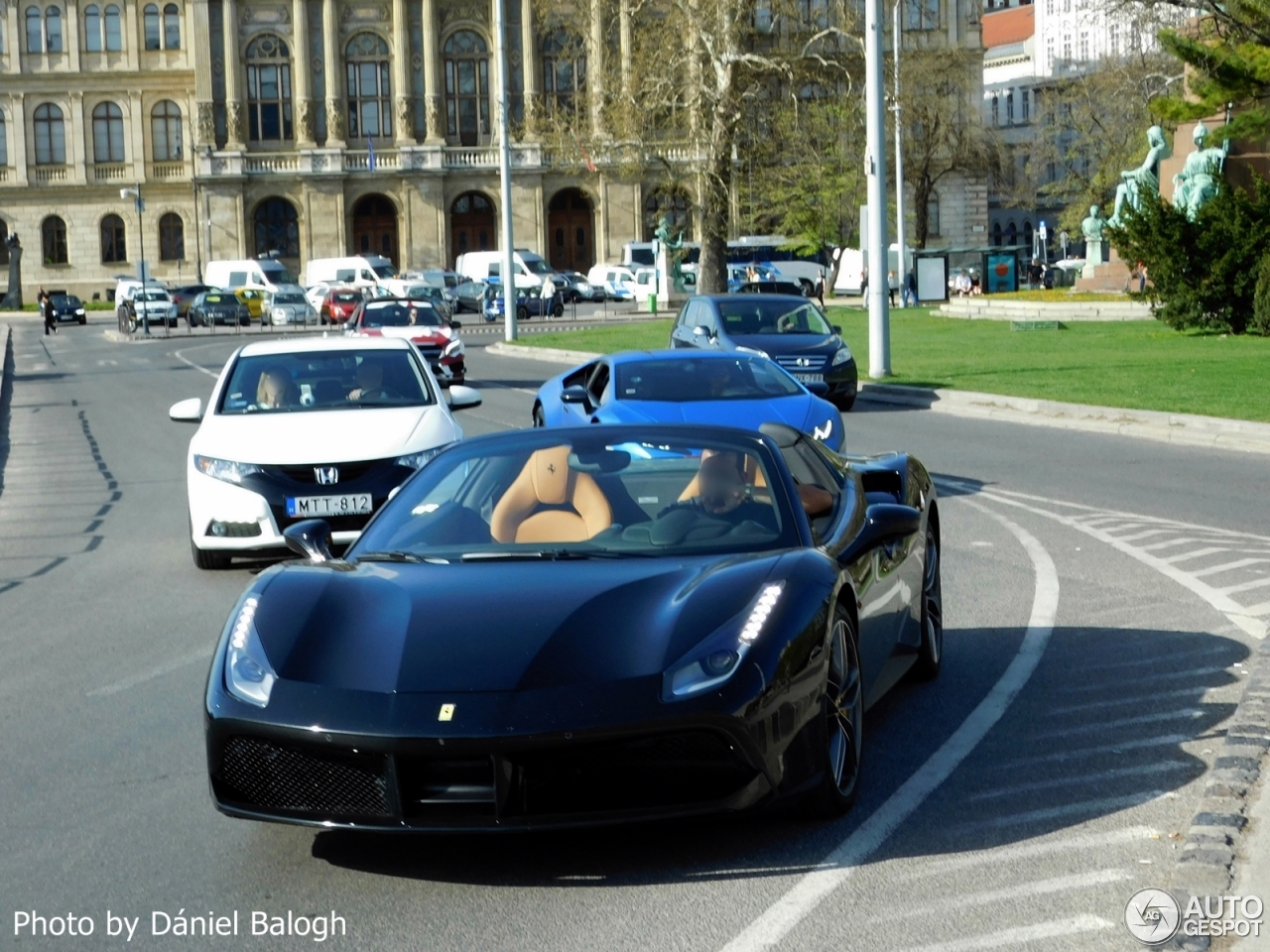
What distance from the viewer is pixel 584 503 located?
22.0ft

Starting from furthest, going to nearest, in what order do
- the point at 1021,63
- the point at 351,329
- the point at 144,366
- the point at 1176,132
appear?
the point at 1021,63, the point at 1176,132, the point at 144,366, the point at 351,329

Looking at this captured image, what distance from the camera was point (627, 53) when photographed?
1769 inches

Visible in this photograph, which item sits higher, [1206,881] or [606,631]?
[606,631]

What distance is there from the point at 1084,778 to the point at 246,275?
8492 cm

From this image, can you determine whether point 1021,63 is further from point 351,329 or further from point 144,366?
point 351,329

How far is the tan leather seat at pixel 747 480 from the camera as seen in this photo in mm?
6598

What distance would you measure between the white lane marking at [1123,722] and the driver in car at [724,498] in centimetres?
141

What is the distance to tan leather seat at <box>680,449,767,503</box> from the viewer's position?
6.60 metres

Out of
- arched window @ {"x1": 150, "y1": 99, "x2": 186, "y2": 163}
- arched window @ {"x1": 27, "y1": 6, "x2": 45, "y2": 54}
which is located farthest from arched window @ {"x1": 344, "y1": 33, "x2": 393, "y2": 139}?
arched window @ {"x1": 27, "y1": 6, "x2": 45, "y2": 54}

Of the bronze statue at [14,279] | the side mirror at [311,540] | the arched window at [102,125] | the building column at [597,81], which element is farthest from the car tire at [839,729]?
the arched window at [102,125]

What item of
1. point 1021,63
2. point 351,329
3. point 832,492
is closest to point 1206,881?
point 832,492

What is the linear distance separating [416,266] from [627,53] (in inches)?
2362

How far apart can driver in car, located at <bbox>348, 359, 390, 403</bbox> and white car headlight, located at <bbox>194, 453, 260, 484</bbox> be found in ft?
5.85

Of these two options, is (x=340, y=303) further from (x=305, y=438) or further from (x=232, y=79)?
(x=305, y=438)
